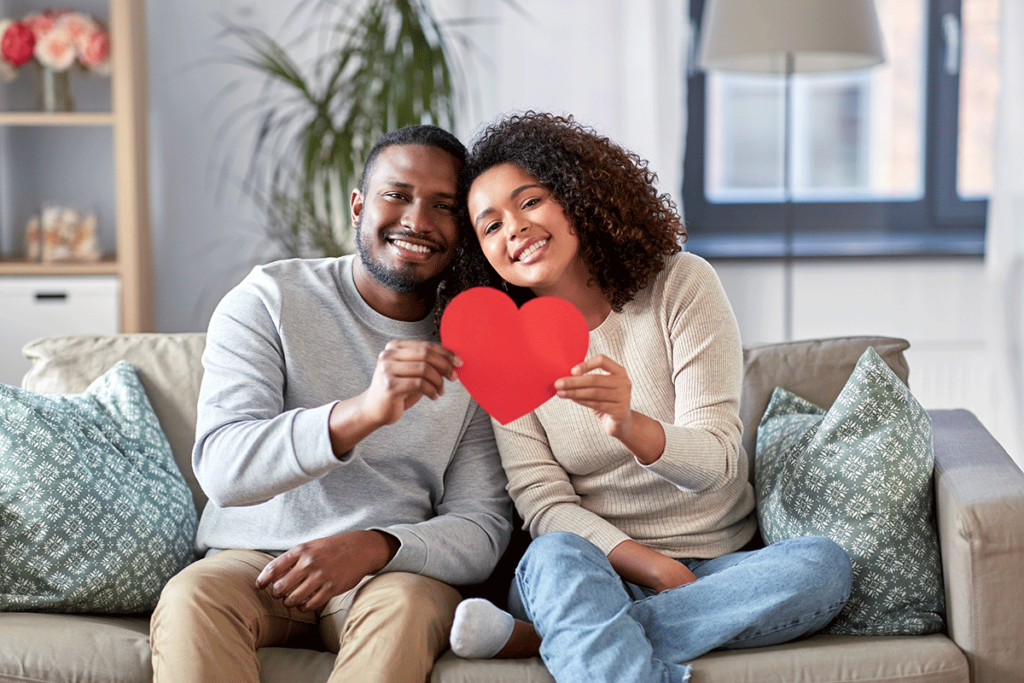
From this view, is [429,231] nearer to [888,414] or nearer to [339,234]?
[888,414]

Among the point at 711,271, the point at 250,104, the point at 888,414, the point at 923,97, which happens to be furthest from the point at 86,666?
the point at 923,97

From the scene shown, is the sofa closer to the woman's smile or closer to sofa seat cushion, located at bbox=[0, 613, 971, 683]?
sofa seat cushion, located at bbox=[0, 613, 971, 683]

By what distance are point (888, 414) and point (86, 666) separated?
1254mm

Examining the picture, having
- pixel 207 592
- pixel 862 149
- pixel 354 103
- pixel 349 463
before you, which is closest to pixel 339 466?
pixel 349 463

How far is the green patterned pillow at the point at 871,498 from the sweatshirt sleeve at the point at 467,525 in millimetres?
444

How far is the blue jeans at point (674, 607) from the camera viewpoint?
48.9 inches

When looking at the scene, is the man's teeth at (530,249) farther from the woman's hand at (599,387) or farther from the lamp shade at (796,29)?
the lamp shade at (796,29)

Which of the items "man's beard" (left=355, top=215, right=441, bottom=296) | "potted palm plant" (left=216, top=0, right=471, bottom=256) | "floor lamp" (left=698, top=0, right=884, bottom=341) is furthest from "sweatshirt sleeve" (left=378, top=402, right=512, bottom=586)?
"floor lamp" (left=698, top=0, right=884, bottom=341)

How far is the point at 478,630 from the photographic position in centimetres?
128

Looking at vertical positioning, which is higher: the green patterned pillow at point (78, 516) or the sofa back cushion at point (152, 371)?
the sofa back cushion at point (152, 371)

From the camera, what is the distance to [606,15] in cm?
316

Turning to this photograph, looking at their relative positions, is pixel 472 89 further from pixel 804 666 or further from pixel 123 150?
pixel 804 666

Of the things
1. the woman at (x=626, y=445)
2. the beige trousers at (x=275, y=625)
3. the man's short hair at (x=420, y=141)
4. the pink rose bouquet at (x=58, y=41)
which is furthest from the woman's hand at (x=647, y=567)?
the pink rose bouquet at (x=58, y=41)

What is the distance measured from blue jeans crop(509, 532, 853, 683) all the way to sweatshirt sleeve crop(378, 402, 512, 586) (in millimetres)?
121
